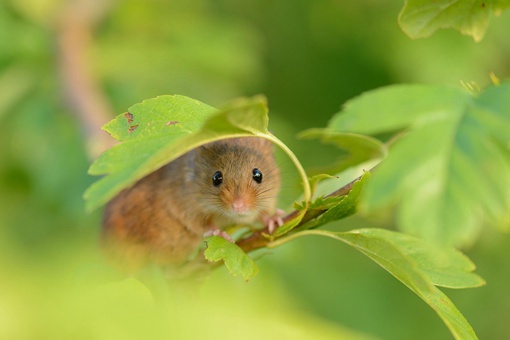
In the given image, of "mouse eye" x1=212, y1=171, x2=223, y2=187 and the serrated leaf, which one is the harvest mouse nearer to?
"mouse eye" x1=212, y1=171, x2=223, y2=187

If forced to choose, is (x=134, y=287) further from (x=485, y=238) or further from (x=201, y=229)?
(x=485, y=238)

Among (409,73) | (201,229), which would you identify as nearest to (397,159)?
(201,229)

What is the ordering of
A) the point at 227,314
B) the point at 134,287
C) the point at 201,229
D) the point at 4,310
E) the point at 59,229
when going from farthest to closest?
1. the point at 59,229
2. the point at 201,229
3. the point at 227,314
4. the point at 134,287
5. the point at 4,310

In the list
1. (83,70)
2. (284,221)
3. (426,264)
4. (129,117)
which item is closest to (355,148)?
(284,221)

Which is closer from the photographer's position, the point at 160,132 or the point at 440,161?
the point at 440,161

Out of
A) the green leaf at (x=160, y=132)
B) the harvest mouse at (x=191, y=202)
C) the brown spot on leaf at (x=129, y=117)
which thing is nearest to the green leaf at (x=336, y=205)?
the green leaf at (x=160, y=132)

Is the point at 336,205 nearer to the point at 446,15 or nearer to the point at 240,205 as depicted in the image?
the point at 446,15
